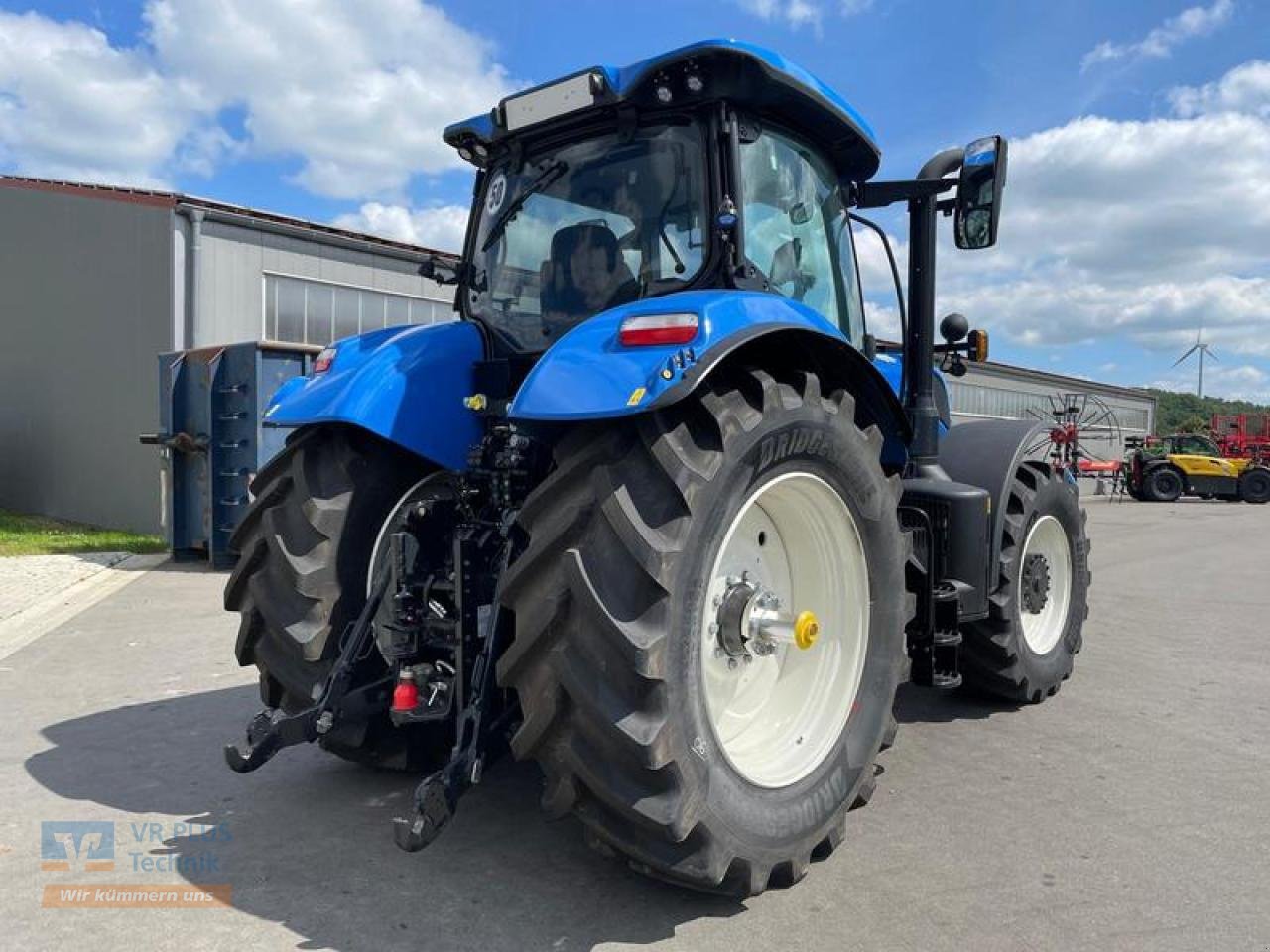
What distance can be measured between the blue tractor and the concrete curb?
4119 mm

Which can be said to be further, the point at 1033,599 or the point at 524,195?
the point at 1033,599

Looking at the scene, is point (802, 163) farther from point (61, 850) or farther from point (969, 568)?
point (61, 850)

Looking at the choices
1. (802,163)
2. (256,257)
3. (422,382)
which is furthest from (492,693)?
(256,257)

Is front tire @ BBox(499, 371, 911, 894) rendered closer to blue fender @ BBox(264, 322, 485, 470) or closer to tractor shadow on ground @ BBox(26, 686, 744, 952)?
tractor shadow on ground @ BBox(26, 686, 744, 952)

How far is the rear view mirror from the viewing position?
13.4ft

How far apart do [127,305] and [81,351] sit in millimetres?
1812

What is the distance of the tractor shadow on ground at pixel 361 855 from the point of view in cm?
264

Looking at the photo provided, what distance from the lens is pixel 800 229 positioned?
3773 millimetres

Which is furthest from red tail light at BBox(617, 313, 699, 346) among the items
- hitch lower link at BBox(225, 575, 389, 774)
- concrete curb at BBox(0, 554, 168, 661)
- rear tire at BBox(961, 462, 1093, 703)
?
concrete curb at BBox(0, 554, 168, 661)

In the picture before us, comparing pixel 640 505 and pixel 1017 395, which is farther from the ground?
pixel 1017 395

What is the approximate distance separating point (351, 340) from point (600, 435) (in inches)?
63.4

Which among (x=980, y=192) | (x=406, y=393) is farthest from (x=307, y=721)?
(x=980, y=192)

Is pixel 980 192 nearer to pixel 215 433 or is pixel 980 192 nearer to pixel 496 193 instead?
pixel 496 193

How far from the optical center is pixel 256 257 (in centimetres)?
1412
